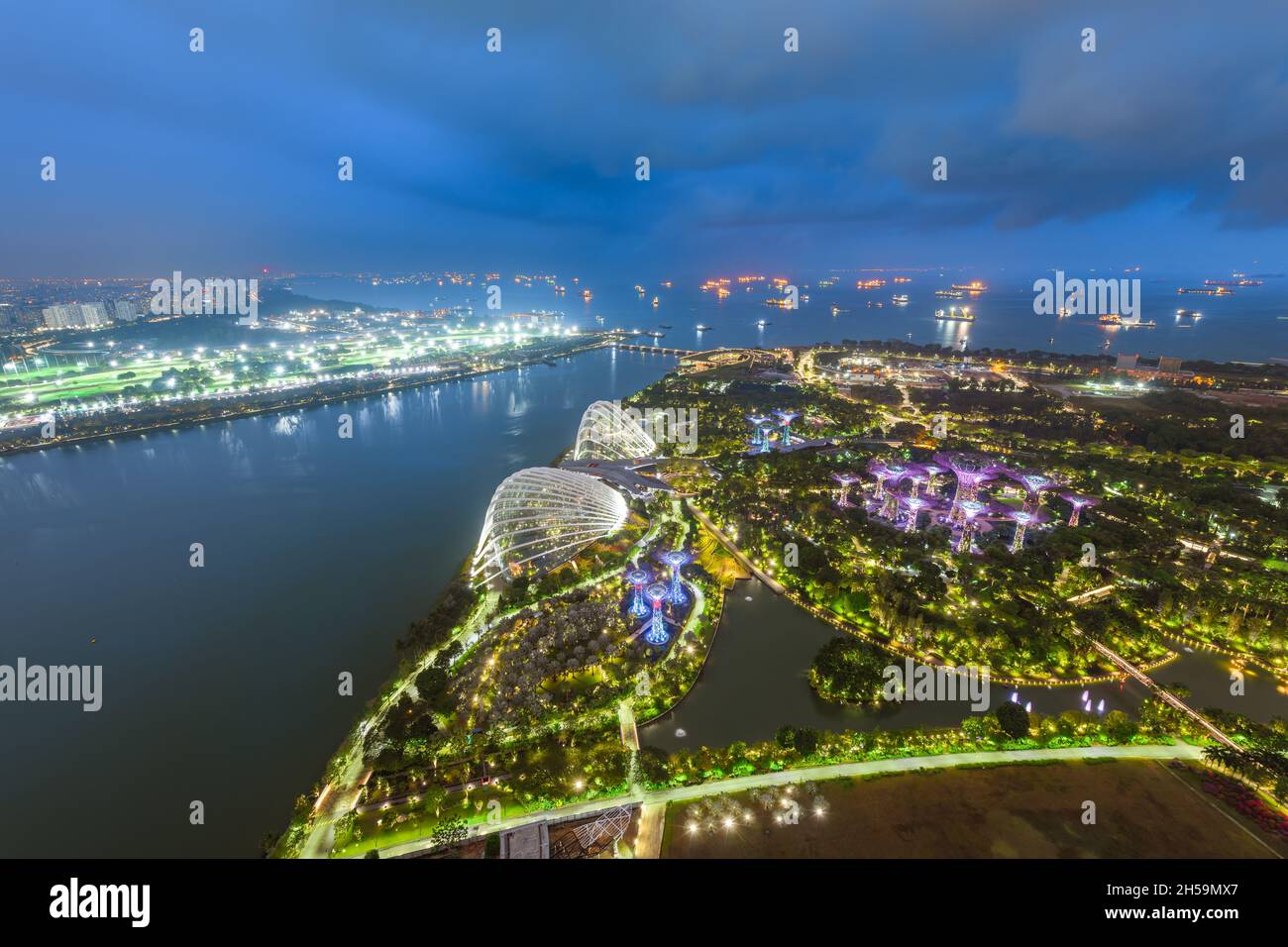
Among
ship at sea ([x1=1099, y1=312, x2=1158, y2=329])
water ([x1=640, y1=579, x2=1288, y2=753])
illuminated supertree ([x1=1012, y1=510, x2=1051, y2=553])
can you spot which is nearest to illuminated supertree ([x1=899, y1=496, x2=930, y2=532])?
illuminated supertree ([x1=1012, y1=510, x2=1051, y2=553])

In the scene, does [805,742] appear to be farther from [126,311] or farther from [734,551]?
[126,311]

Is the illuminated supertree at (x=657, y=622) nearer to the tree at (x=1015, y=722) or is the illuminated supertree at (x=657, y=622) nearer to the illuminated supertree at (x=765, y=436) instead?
the tree at (x=1015, y=722)

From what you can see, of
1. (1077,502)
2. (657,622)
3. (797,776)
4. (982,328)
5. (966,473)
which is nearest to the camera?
(797,776)

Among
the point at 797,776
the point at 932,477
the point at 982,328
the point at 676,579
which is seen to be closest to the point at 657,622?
the point at 676,579
